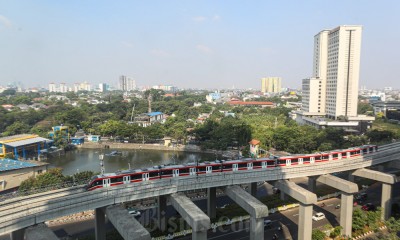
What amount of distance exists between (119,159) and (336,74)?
36.4m

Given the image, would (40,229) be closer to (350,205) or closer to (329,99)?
(350,205)

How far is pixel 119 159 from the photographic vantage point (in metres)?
37.1

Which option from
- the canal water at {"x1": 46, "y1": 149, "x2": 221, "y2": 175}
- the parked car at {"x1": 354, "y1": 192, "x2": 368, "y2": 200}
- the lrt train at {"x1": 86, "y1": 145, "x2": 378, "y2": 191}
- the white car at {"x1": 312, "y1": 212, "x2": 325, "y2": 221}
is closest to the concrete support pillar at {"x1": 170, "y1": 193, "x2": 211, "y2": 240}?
the lrt train at {"x1": 86, "y1": 145, "x2": 378, "y2": 191}

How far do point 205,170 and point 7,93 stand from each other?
148351mm

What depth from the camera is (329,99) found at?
168ft

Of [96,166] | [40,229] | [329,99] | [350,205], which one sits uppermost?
[329,99]

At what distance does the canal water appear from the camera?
33.6 meters

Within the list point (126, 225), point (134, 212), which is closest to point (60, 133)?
point (134, 212)

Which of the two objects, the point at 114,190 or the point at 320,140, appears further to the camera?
the point at 320,140

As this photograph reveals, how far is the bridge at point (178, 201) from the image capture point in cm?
1106

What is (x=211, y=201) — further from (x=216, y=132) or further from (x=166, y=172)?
(x=216, y=132)

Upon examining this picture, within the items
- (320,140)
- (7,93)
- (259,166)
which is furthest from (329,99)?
(7,93)

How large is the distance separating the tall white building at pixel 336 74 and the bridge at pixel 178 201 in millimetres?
32882

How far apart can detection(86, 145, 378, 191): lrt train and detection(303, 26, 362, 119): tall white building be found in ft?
105
